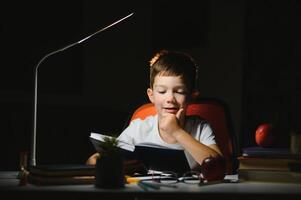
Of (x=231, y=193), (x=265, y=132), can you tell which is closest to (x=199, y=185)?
(x=231, y=193)

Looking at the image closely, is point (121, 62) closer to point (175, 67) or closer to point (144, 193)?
point (175, 67)

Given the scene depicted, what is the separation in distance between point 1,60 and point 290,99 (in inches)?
84.1

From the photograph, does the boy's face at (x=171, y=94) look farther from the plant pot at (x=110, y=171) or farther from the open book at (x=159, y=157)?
the plant pot at (x=110, y=171)

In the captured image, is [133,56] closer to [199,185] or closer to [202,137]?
[202,137]

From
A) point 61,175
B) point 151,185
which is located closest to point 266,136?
point 151,185

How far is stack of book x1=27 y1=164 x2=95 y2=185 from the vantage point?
151cm

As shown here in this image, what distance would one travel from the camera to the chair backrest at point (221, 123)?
213cm

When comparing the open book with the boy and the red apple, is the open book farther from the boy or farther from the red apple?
the red apple

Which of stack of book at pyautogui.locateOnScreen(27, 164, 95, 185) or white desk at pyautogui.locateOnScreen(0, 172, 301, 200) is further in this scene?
stack of book at pyautogui.locateOnScreen(27, 164, 95, 185)

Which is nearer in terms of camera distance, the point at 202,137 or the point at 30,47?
the point at 202,137

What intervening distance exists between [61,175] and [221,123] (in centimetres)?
83

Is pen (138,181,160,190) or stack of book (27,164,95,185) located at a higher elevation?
stack of book (27,164,95,185)

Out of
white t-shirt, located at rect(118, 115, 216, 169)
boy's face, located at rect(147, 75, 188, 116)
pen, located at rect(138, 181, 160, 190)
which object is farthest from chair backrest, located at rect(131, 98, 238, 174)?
pen, located at rect(138, 181, 160, 190)

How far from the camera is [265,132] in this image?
1843 millimetres
